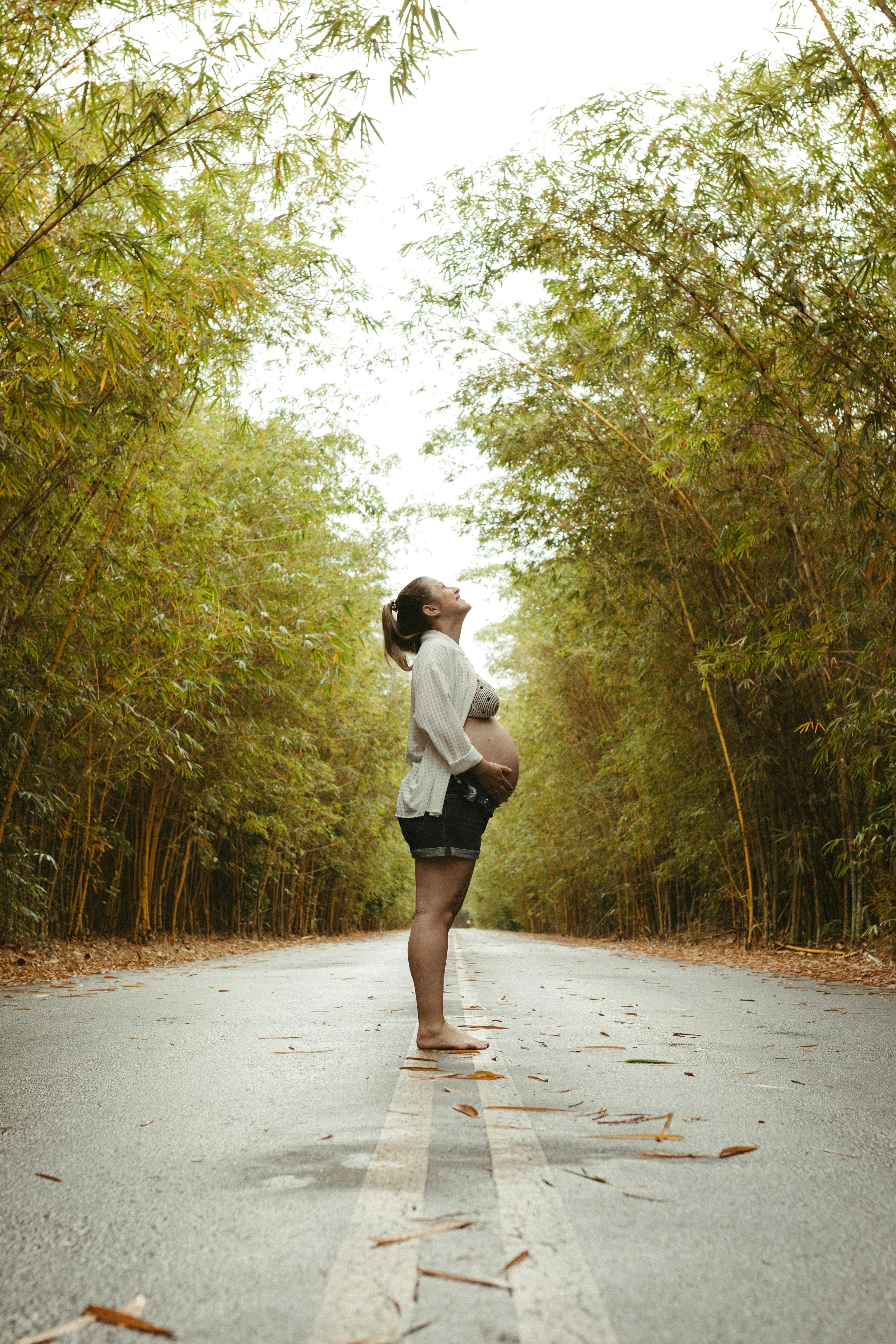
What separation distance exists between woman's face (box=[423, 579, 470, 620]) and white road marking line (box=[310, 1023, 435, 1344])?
2.00 m

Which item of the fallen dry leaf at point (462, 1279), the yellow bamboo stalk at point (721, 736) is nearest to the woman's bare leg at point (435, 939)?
the fallen dry leaf at point (462, 1279)

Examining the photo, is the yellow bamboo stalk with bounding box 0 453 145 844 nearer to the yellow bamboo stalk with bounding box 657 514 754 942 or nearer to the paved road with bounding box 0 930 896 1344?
the paved road with bounding box 0 930 896 1344

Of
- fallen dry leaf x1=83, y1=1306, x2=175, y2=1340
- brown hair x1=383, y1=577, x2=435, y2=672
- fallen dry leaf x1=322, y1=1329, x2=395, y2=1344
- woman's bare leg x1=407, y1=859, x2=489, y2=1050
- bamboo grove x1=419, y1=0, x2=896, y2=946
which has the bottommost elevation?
fallen dry leaf x1=83, y1=1306, x2=175, y2=1340

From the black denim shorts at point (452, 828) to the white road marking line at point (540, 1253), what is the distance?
3.95ft

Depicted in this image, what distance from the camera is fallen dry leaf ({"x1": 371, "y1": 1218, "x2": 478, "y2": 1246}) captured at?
1771mm

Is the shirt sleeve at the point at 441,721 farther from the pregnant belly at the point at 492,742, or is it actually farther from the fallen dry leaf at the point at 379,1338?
Result: the fallen dry leaf at the point at 379,1338

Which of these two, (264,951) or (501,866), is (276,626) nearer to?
(264,951)

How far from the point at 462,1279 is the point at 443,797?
215 centimetres

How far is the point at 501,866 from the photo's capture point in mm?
30875

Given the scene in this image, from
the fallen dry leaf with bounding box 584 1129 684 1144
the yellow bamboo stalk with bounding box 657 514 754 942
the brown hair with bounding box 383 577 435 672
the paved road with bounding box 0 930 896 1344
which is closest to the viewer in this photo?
the paved road with bounding box 0 930 896 1344

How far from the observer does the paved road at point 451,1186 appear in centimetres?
152

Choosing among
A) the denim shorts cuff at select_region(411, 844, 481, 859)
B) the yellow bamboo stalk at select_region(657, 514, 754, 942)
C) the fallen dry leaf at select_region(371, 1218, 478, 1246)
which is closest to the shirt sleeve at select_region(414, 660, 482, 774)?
the denim shorts cuff at select_region(411, 844, 481, 859)

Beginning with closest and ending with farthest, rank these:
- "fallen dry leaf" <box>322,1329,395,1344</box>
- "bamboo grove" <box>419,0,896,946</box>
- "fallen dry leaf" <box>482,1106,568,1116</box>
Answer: "fallen dry leaf" <box>322,1329,395,1344</box>, "fallen dry leaf" <box>482,1106,568,1116</box>, "bamboo grove" <box>419,0,896,946</box>

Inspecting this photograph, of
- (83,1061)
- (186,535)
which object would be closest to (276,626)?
(186,535)
